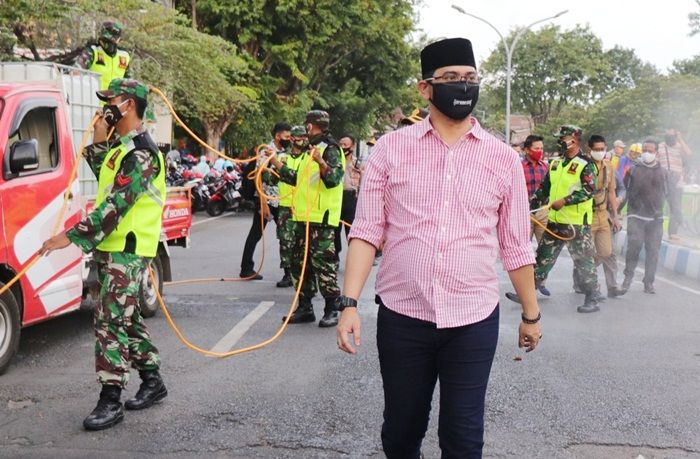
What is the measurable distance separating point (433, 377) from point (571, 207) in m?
6.00

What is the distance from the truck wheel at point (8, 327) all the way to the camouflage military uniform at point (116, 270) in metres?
1.26

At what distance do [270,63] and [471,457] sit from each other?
26.7 metres

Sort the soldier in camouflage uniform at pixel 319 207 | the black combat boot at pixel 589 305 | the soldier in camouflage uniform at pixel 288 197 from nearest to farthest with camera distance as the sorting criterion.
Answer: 1. the soldier in camouflage uniform at pixel 319 207
2. the soldier in camouflage uniform at pixel 288 197
3. the black combat boot at pixel 589 305

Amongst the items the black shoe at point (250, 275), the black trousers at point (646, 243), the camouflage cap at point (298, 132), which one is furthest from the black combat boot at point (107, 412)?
the black trousers at point (646, 243)

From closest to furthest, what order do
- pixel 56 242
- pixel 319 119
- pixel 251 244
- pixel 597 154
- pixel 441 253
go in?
pixel 441 253 → pixel 56 242 → pixel 319 119 → pixel 597 154 → pixel 251 244

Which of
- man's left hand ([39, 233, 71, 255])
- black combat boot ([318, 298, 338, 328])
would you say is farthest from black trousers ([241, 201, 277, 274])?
man's left hand ([39, 233, 71, 255])

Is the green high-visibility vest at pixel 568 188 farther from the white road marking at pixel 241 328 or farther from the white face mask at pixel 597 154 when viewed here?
the white road marking at pixel 241 328

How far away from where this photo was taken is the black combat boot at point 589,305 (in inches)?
341

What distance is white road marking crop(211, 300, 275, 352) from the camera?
673cm

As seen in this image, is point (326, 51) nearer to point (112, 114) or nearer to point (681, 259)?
point (681, 259)

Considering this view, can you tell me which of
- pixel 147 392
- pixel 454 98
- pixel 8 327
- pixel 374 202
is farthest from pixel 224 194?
pixel 454 98

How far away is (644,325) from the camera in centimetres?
805

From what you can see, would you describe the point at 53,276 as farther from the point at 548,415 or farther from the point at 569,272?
the point at 569,272

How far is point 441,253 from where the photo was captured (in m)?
3.07
